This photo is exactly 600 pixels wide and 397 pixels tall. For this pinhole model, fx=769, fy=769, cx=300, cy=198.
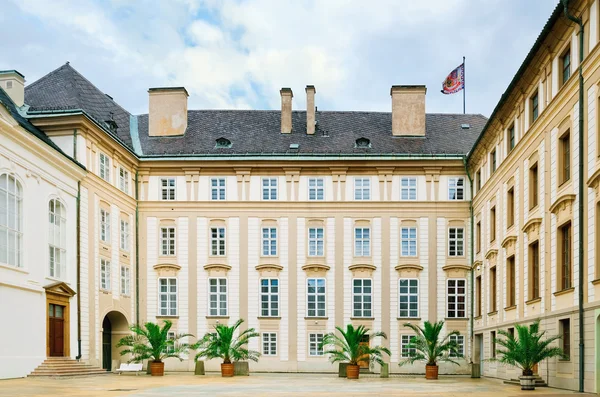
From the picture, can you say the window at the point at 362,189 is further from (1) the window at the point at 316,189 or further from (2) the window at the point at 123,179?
Result: (2) the window at the point at 123,179

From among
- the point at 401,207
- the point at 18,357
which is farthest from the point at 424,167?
the point at 18,357

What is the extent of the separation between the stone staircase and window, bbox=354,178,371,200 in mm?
17509

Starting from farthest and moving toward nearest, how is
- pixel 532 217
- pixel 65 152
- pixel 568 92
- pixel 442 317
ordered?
pixel 442 317
pixel 65 152
pixel 532 217
pixel 568 92

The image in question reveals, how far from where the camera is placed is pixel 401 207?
4369 centimetres

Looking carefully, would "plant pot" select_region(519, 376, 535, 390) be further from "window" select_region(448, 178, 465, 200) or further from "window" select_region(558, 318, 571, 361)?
"window" select_region(448, 178, 465, 200)

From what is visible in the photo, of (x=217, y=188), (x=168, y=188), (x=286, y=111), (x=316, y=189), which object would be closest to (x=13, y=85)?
(x=168, y=188)

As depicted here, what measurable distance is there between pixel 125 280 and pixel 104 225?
169 inches

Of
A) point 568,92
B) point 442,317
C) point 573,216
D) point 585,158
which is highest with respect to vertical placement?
point 568,92

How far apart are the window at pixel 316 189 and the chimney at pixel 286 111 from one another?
413cm

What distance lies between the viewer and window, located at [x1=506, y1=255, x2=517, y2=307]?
31842 mm

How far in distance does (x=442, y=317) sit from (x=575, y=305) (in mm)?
20502

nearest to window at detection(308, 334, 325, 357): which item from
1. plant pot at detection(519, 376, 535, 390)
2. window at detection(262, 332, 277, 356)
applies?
window at detection(262, 332, 277, 356)

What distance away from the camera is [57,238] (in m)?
33.8

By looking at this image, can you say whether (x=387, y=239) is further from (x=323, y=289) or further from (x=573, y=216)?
(x=573, y=216)
